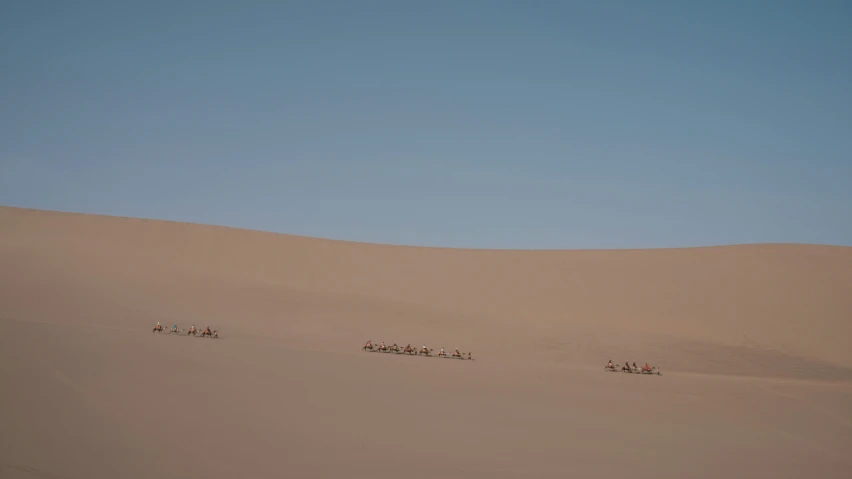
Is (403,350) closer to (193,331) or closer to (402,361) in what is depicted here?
(402,361)

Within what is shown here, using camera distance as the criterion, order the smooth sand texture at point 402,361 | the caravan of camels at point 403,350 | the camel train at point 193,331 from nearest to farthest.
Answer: the smooth sand texture at point 402,361 → the camel train at point 193,331 → the caravan of camels at point 403,350

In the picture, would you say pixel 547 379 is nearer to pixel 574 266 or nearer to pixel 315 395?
pixel 315 395

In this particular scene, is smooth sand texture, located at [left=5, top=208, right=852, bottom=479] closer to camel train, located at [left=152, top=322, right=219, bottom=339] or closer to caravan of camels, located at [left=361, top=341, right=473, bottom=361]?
caravan of camels, located at [left=361, top=341, right=473, bottom=361]

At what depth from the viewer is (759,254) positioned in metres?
35.6

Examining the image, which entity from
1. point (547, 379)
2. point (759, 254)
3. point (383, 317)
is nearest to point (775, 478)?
point (547, 379)

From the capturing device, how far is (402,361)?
15.0 meters

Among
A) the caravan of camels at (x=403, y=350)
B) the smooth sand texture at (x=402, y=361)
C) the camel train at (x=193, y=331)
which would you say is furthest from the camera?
the caravan of camels at (x=403, y=350)

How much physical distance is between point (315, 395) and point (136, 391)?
2.62 m

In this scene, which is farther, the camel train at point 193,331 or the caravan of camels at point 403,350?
the caravan of camels at point 403,350

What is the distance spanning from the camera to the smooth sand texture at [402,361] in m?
8.14

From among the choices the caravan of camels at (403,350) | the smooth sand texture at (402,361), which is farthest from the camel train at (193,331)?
the caravan of camels at (403,350)

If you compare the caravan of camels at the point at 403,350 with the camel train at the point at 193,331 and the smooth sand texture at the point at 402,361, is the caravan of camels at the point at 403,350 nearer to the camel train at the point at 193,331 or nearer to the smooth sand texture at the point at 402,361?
the smooth sand texture at the point at 402,361

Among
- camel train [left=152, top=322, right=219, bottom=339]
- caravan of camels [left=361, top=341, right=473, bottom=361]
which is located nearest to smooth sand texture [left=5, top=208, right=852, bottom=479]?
caravan of camels [left=361, top=341, right=473, bottom=361]

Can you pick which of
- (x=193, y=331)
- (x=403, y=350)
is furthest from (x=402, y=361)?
(x=193, y=331)
